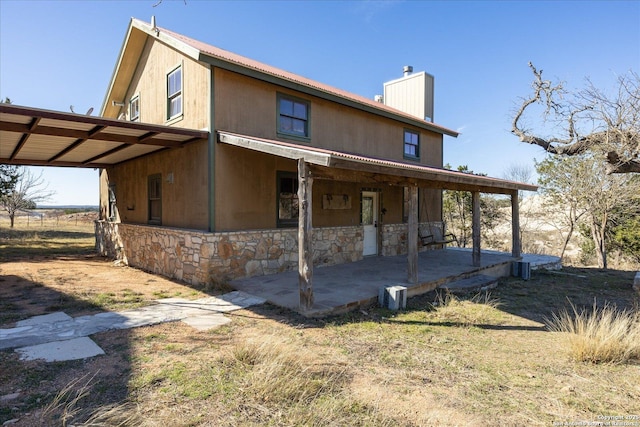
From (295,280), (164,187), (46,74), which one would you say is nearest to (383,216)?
(295,280)

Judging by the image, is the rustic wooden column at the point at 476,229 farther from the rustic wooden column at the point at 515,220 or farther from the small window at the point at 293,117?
the small window at the point at 293,117

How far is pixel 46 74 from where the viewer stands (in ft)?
31.8

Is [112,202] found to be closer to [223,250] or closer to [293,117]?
[223,250]

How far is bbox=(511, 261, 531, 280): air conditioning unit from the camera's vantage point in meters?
10.2

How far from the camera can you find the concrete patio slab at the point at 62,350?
3998 mm

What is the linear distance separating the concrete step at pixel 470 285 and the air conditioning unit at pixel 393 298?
168cm

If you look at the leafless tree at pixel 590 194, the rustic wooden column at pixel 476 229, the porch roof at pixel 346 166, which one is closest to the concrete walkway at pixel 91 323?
the porch roof at pixel 346 166

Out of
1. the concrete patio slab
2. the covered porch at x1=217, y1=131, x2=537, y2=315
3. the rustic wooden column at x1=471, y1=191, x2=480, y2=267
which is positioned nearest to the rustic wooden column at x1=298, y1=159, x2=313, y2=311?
the covered porch at x1=217, y1=131, x2=537, y2=315

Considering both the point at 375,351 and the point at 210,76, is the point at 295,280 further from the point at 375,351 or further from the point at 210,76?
the point at 210,76

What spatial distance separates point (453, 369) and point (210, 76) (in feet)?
23.4

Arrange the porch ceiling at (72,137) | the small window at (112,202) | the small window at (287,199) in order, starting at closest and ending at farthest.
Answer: the porch ceiling at (72,137) → the small window at (287,199) → the small window at (112,202)

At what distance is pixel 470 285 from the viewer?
793 centimetres

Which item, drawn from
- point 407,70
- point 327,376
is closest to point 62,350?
point 327,376

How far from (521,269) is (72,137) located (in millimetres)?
11820
